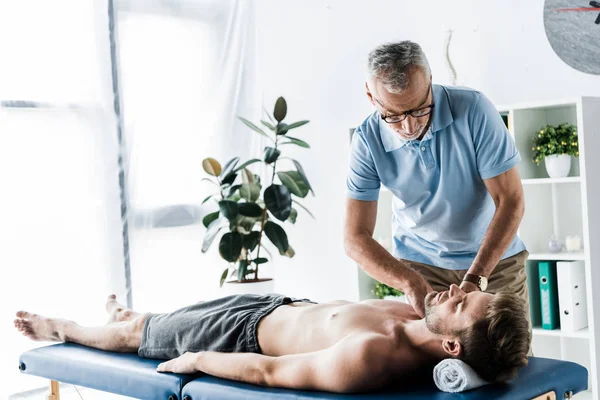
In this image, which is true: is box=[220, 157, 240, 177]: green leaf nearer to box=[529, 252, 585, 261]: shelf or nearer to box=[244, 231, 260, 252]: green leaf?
box=[244, 231, 260, 252]: green leaf

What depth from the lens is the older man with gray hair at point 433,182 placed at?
6.03 ft

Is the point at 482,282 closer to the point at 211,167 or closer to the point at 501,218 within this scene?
the point at 501,218

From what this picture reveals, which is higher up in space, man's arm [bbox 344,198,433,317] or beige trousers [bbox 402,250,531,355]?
man's arm [bbox 344,198,433,317]

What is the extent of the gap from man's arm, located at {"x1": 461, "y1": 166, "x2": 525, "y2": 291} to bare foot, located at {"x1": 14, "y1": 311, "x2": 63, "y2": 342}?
1.55 meters

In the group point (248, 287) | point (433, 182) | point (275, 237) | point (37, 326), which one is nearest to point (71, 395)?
point (37, 326)

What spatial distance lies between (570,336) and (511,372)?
1.43 m

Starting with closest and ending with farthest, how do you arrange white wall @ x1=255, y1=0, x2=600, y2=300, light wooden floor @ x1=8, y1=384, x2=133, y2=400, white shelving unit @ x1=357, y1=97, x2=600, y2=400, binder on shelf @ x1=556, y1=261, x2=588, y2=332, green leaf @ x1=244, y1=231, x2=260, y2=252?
white shelving unit @ x1=357, y1=97, x2=600, y2=400, binder on shelf @ x1=556, y1=261, x2=588, y2=332, light wooden floor @ x1=8, y1=384, x2=133, y2=400, white wall @ x1=255, y1=0, x2=600, y2=300, green leaf @ x1=244, y1=231, x2=260, y2=252

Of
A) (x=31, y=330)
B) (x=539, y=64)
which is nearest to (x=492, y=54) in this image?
(x=539, y=64)

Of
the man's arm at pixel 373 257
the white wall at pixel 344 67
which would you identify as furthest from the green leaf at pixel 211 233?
the man's arm at pixel 373 257

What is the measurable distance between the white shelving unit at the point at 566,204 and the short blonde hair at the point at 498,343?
133cm

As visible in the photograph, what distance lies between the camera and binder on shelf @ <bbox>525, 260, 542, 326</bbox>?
3.12 metres

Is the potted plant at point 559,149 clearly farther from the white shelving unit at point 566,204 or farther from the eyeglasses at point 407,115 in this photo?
the eyeglasses at point 407,115

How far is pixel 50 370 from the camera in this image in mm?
2299

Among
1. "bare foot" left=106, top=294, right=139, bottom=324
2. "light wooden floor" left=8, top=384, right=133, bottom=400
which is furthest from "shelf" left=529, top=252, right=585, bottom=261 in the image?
"light wooden floor" left=8, top=384, right=133, bottom=400
